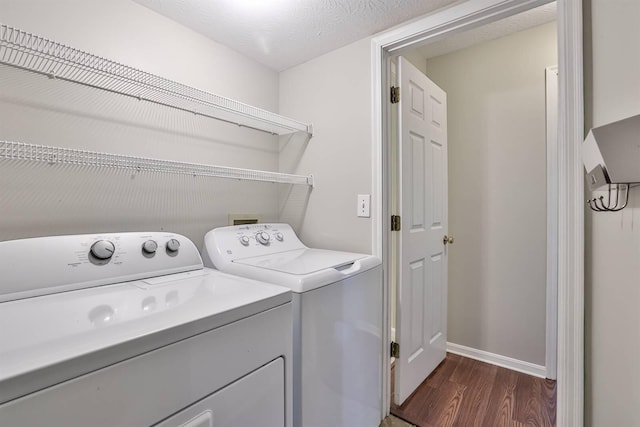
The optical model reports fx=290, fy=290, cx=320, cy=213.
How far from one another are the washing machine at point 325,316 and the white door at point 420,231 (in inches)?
10.2

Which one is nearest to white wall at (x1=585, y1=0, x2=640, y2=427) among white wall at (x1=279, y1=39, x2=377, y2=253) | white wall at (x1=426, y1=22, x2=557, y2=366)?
white wall at (x1=279, y1=39, x2=377, y2=253)

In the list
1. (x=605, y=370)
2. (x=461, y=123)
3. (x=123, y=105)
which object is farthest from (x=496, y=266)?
(x=123, y=105)

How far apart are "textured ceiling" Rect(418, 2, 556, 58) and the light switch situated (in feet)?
3.55

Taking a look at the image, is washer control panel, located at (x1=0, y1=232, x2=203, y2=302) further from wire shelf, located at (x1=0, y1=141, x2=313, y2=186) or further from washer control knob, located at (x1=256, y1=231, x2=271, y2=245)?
washer control knob, located at (x1=256, y1=231, x2=271, y2=245)

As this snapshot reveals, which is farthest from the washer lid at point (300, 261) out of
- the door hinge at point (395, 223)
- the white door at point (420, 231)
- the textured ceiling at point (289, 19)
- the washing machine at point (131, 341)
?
the textured ceiling at point (289, 19)

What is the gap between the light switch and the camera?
1667 millimetres

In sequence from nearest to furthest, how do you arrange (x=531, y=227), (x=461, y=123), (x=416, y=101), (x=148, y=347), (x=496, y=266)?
(x=148, y=347) → (x=416, y=101) → (x=531, y=227) → (x=496, y=266) → (x=461, y=123)

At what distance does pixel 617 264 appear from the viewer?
0.90 meters

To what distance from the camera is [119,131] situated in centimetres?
134

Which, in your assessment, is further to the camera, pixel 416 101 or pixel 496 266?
pixel 496 266

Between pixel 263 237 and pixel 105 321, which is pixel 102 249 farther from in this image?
pixel 263 237

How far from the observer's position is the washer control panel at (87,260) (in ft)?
2.86

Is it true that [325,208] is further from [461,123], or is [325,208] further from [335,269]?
[461,123]

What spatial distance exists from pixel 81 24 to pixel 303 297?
4.78ft
